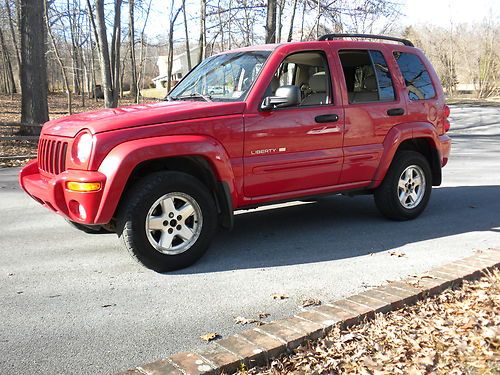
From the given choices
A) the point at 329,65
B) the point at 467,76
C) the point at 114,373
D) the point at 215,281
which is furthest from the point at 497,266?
the point at 467,76

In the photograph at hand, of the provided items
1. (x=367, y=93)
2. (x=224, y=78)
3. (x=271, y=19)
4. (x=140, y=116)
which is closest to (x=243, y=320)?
(x=140, y=116)

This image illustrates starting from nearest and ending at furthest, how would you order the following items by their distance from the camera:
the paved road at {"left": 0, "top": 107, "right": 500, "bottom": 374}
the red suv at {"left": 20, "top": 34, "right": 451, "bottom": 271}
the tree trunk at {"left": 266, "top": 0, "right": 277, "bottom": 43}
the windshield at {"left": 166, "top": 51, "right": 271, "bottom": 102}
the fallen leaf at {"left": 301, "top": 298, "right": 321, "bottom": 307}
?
the paved road at {"left": 0, "top": 107, "right": 500, "bottom": 374}, the fallen leaf at {"left": 301, "top": 298, "right": 321, "bottom": 307}, the red suv at {"left": 20, "top": 34, "right": 451, "bottom": 271}, the windshield at {"left": 166, "top": 51, "right": 271, "bottom": 102}, the tree trunk at {"left": 266, "top": 0, "right": 277, "bottom": 43}

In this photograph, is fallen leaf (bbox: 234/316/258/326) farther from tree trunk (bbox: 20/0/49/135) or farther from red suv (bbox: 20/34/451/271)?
tree trunk (bbox: 20/0/49/135)

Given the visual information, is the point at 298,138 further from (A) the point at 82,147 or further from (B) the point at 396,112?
(A) the point at 82,147

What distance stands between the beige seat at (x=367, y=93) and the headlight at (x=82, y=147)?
2846mm

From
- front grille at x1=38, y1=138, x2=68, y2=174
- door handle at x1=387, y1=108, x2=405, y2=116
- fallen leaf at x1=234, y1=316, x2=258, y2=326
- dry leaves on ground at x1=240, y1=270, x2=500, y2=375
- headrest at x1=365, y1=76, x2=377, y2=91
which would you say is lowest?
fallen leaf at x1=234, y1=316, x2=258, y2=326

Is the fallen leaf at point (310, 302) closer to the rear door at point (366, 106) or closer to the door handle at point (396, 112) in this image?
the rear door at point (366, 106)

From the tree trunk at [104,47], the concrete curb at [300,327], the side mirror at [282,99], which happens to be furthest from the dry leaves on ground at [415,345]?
the tree trunk at [104,47]

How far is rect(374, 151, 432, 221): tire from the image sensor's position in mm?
5750

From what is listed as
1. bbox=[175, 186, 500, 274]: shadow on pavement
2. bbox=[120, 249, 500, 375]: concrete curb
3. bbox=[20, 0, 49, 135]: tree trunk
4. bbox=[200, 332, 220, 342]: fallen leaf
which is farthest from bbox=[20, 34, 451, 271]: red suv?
bbox=[20, 0, 49, 135]: tree trunk

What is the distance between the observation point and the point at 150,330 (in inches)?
127

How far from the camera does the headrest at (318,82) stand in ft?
17.5

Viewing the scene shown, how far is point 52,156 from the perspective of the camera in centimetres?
443

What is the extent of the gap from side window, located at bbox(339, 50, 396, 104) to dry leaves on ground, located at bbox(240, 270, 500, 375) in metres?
2.91
